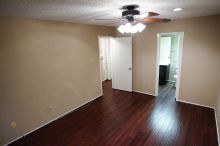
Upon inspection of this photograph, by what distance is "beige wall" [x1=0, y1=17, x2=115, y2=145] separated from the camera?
2555 millimetres

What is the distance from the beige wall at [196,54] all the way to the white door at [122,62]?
0.58 meters

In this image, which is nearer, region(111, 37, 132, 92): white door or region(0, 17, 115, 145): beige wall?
region(0, 17, 115, 145): beige wall

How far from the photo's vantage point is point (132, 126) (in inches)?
122

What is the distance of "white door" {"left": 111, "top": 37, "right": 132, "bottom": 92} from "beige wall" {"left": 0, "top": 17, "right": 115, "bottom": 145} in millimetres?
994

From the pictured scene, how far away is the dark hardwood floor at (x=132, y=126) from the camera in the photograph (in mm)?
2674

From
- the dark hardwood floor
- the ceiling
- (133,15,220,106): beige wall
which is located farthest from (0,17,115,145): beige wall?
(133,15,220,106): beige wall

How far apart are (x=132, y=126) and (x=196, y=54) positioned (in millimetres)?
2493

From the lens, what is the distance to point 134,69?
4910 mm

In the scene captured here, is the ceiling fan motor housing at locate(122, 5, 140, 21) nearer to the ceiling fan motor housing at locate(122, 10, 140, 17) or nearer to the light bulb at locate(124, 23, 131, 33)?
the ceiling fan motor housing at locate(122, 10, 140, 17)

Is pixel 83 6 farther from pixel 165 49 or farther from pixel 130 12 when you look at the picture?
pixel 165 49

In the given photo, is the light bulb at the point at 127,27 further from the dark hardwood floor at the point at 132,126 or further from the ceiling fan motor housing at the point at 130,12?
the dark hardwood floor at the point at 132,126

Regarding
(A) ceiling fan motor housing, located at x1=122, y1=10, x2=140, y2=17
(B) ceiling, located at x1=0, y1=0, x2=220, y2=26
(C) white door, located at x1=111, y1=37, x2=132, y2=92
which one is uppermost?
(B) ceiling, located at x1=0, y1=0, x2=220, y2=26

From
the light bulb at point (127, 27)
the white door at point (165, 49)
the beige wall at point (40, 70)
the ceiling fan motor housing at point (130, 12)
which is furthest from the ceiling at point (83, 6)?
the white door at point (165, 49)

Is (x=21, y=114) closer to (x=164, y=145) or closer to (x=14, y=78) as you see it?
(x=14, y=78)
